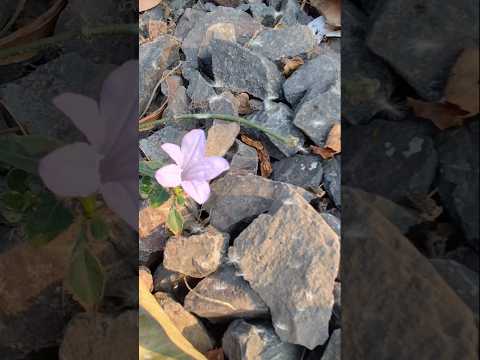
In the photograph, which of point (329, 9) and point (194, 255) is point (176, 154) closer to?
point (194, 255)

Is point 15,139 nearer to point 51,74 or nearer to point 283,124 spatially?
point 51,74

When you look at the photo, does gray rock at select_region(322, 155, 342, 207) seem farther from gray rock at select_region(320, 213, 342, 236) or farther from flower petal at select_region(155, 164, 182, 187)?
flower petal at select_region(155, 164, 182, 187)

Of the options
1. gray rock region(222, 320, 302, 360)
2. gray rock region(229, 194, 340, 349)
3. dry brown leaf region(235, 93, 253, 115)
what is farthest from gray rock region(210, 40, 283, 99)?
gray rock region(222, 320, 302, 360)

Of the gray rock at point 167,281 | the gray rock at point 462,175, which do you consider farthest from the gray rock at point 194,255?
the gray rock at point 462,175

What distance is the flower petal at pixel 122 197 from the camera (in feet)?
0.88

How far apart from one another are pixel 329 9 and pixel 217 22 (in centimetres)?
11

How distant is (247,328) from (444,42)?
1.15ft

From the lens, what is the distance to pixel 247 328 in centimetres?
56

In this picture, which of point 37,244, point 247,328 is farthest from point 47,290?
point 247,328

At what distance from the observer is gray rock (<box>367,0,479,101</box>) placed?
264 millimetres

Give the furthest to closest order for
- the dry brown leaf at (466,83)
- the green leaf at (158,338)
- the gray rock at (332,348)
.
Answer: the gray rock at (332,348) → the green leaf at (158,338) → the dry brown leaf at (466,83)

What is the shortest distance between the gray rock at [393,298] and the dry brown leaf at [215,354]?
253 millimetres

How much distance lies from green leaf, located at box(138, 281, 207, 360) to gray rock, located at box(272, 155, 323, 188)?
18cm

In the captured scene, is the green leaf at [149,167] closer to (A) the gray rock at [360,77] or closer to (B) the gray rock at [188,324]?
(B) the gray rock at [188,324]
